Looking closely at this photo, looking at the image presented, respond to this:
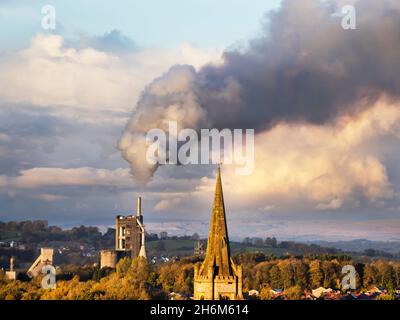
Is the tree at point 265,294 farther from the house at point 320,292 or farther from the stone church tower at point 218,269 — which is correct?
the stone church tower at point 218,269

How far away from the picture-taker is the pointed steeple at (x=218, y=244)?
12150 centimetres

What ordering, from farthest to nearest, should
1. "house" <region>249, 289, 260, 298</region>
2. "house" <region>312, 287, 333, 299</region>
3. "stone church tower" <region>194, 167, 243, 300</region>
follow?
"house" <region>312, 287, 333, 299</region> → "house" <region>249, 289, 260, 298</region> → "stone church tower" <region>194, 167, 243, 300</region>

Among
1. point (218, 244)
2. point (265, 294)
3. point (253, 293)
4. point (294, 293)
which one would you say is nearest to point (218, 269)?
point (218, 244)

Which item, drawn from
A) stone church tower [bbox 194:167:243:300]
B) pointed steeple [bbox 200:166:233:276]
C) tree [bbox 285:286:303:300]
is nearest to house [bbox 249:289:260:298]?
tree [bbox 285:286:303:300]

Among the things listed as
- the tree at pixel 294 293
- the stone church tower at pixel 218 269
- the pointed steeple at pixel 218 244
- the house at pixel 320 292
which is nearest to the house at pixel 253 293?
the tree at pixel 294 293

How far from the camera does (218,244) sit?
12144cm

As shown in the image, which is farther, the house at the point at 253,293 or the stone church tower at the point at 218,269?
the house at the point at 253,293

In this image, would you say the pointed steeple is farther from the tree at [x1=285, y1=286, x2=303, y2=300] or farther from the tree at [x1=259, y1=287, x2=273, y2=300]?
the tree at [x1=285, y1=286, x2=303, y2=300]

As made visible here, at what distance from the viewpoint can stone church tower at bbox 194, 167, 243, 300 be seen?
12056 centimetres

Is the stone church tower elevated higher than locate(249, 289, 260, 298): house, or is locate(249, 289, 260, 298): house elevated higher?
the stone church tower

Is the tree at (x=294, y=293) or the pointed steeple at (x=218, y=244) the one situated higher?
the pointed steeple at (x=218, y=244)

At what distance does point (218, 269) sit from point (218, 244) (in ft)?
9.35
